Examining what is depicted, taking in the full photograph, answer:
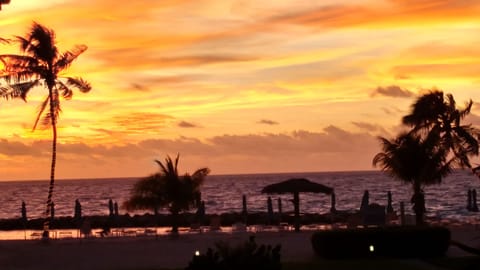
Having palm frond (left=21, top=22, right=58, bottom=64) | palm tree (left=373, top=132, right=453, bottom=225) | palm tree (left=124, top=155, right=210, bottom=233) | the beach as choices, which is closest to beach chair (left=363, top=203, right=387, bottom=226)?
palm tree (left=373, top=132, right=453, bottom=225)

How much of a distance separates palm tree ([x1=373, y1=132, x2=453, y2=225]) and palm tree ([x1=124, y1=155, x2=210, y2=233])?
7.66 meters

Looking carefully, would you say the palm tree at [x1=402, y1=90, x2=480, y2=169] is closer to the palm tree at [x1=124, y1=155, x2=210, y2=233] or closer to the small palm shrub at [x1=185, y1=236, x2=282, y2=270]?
the palm tree at [x1=124, y1=155, x2=210, y2=233]

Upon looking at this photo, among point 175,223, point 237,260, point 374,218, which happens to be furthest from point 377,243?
point 175,223

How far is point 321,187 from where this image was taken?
111 feet

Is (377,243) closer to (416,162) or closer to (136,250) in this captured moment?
(136,250)

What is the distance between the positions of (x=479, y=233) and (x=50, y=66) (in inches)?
720

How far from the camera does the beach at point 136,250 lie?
2378cm

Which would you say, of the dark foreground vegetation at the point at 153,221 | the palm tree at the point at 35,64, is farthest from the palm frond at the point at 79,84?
the dark foreground vegetation at the point at 153,221

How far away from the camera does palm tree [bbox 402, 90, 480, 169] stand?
31.2 meters

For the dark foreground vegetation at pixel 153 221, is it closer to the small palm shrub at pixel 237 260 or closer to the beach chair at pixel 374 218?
the beach chair at pixel 374 218

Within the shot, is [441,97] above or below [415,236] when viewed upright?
above

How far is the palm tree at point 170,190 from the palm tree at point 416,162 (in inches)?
302

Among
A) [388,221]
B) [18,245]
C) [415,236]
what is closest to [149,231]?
[18,245]

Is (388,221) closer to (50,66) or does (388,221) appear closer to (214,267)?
(50,66)
